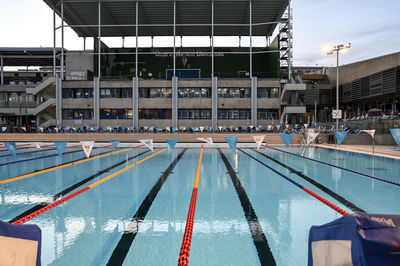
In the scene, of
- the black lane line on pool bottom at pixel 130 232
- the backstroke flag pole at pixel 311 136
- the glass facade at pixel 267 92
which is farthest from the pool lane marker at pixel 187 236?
the glass facade at pixel 267 92

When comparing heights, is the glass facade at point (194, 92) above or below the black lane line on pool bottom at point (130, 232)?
above

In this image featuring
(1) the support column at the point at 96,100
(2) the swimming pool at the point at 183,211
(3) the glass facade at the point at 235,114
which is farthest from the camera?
(3) the glass facade at the point at 235,114

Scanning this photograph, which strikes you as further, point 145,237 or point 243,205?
point 243,205

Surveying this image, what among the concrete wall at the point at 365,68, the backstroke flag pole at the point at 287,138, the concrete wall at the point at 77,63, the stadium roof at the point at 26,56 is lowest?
the backstroke flag pole at the point at 287,138

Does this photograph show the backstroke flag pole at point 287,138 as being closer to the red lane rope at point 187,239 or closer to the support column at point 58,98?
the red lane rope at point 187,239

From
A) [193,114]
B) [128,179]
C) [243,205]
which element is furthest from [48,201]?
[193,114]

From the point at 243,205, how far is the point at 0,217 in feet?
14.3

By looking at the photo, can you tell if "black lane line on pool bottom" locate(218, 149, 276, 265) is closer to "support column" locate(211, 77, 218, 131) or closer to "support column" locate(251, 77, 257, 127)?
"support column" locate(211, 77, 218, 131)

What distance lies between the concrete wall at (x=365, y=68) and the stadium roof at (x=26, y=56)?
38788 mm

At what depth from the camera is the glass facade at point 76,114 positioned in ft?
101

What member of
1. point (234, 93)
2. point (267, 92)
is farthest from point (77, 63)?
point (267, 92)

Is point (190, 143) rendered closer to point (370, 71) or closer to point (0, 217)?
point (0, 217)

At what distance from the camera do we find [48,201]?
5.14 m

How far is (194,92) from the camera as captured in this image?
31078 millimetres
